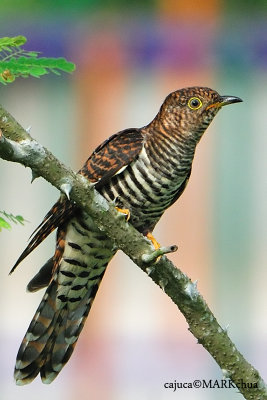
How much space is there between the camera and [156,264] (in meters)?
3.13

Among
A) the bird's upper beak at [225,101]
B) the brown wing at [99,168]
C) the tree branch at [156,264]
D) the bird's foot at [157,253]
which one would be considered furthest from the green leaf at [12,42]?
the bird's upper beak at [225,101]

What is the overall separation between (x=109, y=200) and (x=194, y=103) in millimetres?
514

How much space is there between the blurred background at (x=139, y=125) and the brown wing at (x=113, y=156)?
442 centimetres

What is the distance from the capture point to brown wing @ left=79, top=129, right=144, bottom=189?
12.9 ft

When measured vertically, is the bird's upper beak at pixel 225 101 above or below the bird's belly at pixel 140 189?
above

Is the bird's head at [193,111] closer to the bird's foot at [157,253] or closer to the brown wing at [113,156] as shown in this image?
the brown wing at [113,156]

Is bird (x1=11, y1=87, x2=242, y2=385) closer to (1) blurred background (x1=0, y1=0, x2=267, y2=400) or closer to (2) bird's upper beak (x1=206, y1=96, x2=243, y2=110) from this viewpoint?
(2) bird's upper beak (x1=206, y1=96, x2=243, y2=110)

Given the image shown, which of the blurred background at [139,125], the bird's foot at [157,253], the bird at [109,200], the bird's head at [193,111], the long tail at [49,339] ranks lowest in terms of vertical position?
the bird's foot at [157,253]

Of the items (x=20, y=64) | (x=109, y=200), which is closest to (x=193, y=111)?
(x=109, y=200)

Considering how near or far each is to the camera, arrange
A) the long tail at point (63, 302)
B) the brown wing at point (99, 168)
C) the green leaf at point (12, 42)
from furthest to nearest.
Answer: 1. the long tail at point (63, 302)
2. the brown wing at point (99, 168)
3. the green leaf at point (12, 42)

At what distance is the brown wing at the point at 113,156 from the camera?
393cm

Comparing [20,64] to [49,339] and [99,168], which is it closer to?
[99,168]

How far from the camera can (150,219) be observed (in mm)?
4051

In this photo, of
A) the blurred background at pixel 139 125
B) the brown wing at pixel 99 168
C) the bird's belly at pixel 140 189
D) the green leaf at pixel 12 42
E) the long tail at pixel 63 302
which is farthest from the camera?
the blurred background at pixel 139 125
